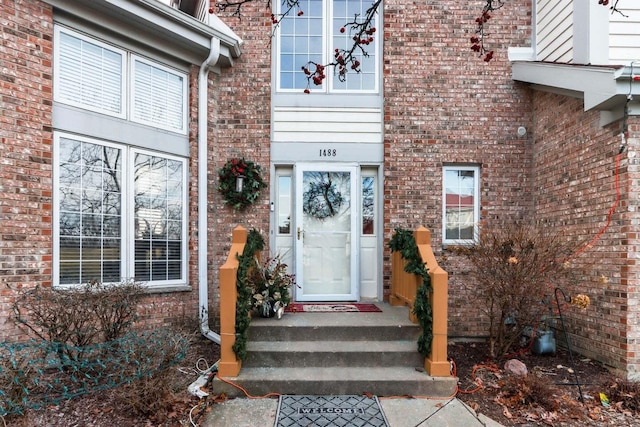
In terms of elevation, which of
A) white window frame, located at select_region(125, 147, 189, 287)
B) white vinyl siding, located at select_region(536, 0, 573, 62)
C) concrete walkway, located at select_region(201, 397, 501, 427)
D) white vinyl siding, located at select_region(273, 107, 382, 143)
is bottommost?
concrete walkway, located at select_region(201, 397, 501, 427)

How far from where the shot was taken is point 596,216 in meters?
4.69

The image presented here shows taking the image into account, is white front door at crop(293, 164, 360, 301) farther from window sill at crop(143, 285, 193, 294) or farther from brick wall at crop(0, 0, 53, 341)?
brick wall at crop(0, 0, 53, 341)

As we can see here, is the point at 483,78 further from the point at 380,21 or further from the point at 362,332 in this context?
the point at 362,332

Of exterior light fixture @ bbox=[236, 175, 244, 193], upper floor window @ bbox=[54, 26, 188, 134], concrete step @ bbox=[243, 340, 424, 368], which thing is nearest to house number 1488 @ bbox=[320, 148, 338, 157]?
exterior light fixture @ bbox=[236, 175, 244, 193]

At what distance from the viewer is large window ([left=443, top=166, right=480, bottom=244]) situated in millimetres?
6098

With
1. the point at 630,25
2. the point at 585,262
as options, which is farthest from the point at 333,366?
the point at 630,25

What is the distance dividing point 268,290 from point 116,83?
3201 mm

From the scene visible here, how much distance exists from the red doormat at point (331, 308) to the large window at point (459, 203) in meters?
1.71

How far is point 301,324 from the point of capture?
4520 millimetres

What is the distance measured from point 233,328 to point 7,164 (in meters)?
2.83

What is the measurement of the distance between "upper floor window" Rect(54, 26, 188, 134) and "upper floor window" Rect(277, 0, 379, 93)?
159cm

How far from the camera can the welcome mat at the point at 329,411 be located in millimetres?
3365

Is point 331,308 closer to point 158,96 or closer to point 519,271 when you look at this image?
point 519,271

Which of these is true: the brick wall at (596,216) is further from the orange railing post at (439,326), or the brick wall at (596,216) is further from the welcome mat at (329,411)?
the welcome mat at (329,411)
